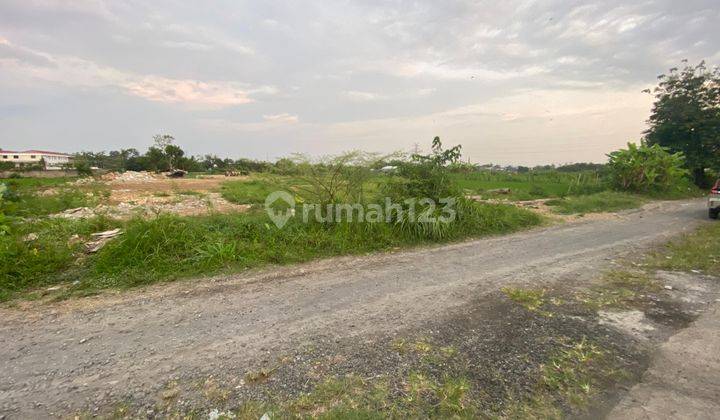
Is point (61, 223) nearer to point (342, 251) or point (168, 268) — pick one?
point (168, 268)

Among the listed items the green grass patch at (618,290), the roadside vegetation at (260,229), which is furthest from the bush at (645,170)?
the green grass patch at (618,290)

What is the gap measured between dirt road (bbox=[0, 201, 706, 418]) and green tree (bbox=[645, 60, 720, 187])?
16.8m

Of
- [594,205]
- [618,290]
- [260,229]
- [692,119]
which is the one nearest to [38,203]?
[260,229]

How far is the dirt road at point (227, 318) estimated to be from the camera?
89.4 inches

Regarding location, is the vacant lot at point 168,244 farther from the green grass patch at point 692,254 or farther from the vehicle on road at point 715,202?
the vehicle on road at point 715,202

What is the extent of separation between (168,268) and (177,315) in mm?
1478

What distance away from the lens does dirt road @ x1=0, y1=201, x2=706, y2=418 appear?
227 cm

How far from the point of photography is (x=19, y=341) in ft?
9.08

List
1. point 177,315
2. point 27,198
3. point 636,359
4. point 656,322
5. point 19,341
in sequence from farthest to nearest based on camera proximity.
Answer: point 27,198
point 177,315
point 656,322
point 19,341
point 636,359

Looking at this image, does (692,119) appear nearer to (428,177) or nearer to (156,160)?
(428,177)

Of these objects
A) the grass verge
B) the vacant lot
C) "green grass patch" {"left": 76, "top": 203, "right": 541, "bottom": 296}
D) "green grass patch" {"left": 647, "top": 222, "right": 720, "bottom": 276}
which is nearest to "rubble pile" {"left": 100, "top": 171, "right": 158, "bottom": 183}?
the vacant lot

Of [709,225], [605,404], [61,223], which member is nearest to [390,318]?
[605,404]

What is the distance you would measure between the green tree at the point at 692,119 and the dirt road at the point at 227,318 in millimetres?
16763

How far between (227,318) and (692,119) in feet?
75.4
